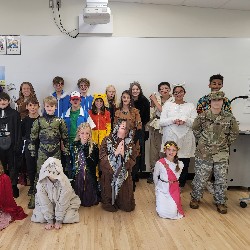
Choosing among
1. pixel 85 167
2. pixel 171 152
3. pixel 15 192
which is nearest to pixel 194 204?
pixel 171 152

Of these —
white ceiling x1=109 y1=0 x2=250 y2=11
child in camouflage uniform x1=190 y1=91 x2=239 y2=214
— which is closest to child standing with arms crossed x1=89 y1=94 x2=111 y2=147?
child in camouflage uniform x1=190 y1=91 x2=239 y2=214

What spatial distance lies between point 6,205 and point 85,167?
2.77ft

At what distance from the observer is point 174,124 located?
3.84 m

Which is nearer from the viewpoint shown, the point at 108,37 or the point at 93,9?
the point at 93,9

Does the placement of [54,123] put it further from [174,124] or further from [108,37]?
[108,37]

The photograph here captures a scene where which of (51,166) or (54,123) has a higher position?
(54,123)

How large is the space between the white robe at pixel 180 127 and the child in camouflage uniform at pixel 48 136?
1.23 m

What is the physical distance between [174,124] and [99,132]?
917 millimetres

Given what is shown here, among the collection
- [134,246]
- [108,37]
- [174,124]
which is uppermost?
[108,37]

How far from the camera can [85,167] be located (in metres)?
3.37

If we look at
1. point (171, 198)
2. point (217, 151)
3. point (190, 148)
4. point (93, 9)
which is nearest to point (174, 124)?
point (190, 148)

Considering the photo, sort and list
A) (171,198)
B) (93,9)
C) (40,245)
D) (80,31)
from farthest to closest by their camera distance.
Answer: (80,31)
(93,9)
(171,198)
(40,245)

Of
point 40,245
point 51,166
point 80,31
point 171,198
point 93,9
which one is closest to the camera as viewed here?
point 40,245

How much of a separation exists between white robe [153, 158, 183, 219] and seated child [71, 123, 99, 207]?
26.5 inches
